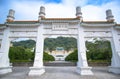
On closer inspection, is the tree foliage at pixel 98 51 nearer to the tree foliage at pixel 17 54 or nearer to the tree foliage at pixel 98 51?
the tree foliage at pixel 98 51

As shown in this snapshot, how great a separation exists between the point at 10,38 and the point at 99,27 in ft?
23.8

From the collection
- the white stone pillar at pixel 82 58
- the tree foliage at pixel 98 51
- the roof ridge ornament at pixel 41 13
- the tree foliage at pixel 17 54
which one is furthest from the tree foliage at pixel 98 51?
the roof ridge ornament at pixel 41 13

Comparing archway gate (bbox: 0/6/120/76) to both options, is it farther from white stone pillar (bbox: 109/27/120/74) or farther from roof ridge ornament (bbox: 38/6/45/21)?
roof ridge ornament (bbox: 38/6/45/21)

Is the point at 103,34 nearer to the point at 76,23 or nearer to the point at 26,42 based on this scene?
the point at 76,23

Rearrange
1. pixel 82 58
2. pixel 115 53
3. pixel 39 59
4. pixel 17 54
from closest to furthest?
pixel 82 58 → pixel 39 59 → pixel 115 53 → pixel 17 54

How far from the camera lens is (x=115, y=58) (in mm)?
7828

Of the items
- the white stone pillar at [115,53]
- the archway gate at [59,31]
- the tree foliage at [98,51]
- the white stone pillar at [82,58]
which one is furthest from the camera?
the tree foliage at [98,51]

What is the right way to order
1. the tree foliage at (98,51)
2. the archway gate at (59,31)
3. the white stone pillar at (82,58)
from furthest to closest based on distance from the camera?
the tree foliage at (98,51)
the archway gate at (59,31)
the white stone pillar at (82,58)

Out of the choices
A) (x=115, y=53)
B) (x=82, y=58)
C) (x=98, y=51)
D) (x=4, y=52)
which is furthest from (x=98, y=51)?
(x=4, y=52)

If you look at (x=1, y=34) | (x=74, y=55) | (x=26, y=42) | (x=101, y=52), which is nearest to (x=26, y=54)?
(x=74, y=55)

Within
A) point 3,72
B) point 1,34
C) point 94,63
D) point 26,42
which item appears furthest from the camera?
point 26,42

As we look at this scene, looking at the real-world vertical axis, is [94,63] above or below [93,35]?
below

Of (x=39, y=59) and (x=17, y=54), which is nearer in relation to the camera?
(x=39, y=59)

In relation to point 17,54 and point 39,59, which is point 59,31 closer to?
point 39,59
